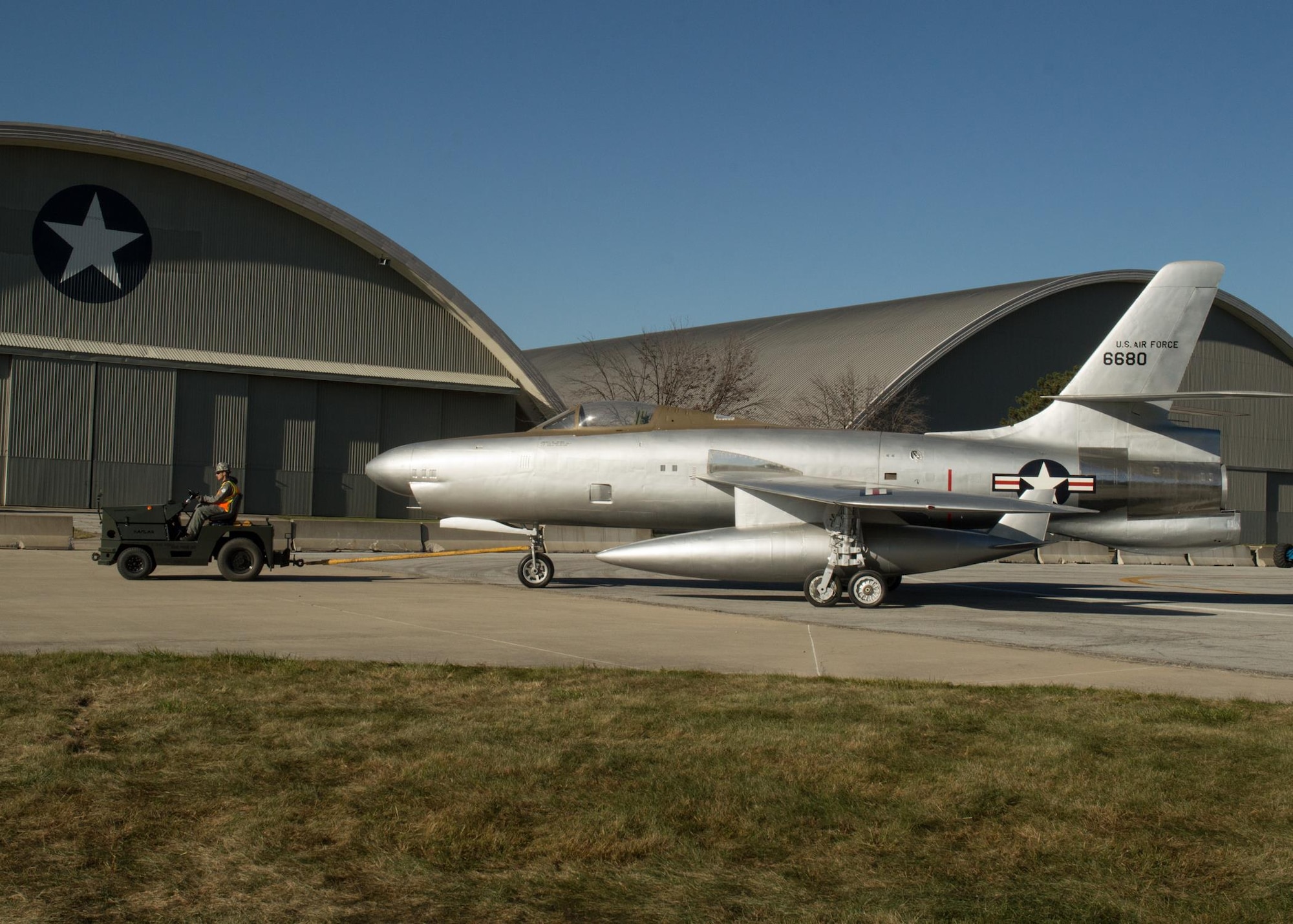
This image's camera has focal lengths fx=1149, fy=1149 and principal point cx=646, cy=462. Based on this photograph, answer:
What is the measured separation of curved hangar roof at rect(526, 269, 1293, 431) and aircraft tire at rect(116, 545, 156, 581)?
32470 millimetres

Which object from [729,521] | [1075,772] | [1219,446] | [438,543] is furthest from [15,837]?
[438,543]

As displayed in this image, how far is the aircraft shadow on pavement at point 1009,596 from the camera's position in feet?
53.0

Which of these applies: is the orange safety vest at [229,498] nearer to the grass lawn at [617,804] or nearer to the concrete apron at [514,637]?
the concrete apron at [514,637]

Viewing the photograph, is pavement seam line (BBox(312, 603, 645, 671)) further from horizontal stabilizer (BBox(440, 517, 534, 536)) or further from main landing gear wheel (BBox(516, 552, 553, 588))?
main landing gear wheel (BBox(516, 552, 553, 588))

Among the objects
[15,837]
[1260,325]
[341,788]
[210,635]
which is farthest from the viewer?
[1260,325]

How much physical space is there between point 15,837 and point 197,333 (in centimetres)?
3391

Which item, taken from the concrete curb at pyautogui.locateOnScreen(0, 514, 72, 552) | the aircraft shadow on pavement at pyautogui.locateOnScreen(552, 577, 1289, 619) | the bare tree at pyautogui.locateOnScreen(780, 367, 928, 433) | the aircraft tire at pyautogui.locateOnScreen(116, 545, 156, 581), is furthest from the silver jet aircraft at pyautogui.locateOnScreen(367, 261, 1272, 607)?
the bare tree at pyautogui.locateOnScreen(780, 367, 928, 433)

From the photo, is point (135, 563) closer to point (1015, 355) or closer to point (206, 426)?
point (206, 426)

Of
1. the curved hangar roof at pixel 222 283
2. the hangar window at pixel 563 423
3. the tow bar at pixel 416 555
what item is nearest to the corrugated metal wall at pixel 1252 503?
the curved hangar roof at pixel 222 283

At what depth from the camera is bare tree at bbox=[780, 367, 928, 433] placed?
44.2 meters

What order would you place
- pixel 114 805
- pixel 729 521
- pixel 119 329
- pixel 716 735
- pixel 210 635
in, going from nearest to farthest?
pixel 114 805, pixel 716 735, pixel 210 635, pixel 729 521, pixel 119 329

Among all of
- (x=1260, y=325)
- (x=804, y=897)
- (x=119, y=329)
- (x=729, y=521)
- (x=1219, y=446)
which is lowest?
(x=804, y=897)

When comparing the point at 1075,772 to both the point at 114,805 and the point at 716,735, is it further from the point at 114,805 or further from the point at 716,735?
the point at 114,805

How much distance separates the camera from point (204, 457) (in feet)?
118
